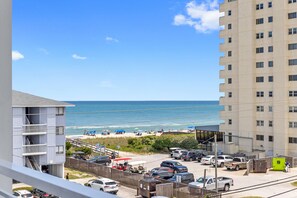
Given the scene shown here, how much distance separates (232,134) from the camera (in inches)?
523

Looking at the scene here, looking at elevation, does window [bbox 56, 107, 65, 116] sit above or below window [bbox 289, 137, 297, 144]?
above

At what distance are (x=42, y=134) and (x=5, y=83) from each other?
5.40m

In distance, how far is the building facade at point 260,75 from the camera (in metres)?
11.8

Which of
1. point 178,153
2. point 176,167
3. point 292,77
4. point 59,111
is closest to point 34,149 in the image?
point 59,111

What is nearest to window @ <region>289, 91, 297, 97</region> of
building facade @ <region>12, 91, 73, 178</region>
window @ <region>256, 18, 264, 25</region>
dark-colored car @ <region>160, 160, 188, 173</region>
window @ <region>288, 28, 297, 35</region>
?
window @ <region>288, 28, 297, 35</region>

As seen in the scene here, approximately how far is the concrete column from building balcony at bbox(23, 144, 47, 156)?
4658mm

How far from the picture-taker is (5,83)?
692 millimetres

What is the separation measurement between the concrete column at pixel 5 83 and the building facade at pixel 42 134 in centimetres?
397

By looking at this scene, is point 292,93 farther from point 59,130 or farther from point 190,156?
point 59,130

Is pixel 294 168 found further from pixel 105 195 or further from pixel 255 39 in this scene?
pixel 105 195

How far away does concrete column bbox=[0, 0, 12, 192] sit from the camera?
2.26 feet

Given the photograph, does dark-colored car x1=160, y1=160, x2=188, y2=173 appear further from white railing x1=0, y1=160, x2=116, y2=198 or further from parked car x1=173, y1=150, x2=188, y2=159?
white railing x1=0, y1=160, x2=116, y2=198

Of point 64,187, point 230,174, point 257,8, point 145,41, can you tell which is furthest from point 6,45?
point 257,8

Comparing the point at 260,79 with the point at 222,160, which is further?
the point at 260,79
